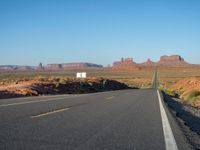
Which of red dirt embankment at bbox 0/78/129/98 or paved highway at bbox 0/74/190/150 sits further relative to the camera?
red dirt embankment at bbox 0/78/129/98

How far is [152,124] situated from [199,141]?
243cm

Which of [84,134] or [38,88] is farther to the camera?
[38,88]

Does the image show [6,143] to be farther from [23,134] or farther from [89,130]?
[89,130]

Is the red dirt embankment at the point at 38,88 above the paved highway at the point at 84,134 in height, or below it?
below

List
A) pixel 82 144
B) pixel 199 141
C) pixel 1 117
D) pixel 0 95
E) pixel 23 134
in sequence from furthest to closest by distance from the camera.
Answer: pixel 0 95 < pixel 1 117 < pixel 199 141 < pixel 23 134 < pixel 82 144

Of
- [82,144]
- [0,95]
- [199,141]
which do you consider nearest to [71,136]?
[82,144]

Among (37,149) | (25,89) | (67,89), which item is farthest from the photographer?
(67,89)

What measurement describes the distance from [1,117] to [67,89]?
105 ft

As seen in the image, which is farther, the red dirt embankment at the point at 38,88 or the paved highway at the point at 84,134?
the red dirt embankment at the point at 38,88

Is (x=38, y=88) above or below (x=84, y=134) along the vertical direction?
below

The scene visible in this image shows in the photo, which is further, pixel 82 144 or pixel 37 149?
pixel 82 144

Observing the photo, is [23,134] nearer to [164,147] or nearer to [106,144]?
[106,144]

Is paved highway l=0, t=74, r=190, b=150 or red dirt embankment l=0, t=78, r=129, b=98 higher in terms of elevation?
paved highway l=0, t=74, r=190, b=150

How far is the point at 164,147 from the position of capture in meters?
7.29
